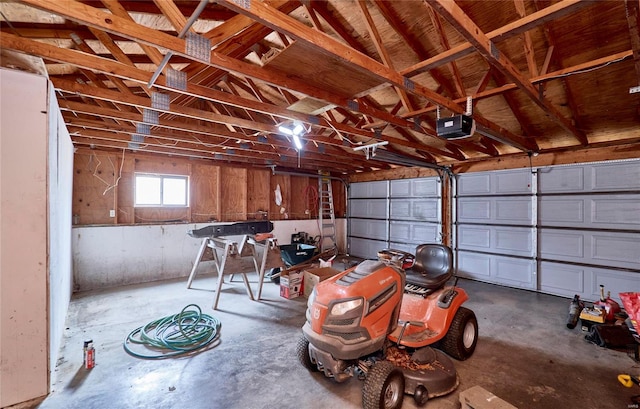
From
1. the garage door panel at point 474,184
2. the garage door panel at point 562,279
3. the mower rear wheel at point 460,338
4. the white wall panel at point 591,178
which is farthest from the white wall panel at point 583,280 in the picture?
the mower rear wheel at point 460,338

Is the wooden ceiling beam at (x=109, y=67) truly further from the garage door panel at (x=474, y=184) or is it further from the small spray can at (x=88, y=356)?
the garage door panel at (x=474, y=184)

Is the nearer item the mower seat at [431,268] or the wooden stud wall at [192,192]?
the mower seat at [431,268]

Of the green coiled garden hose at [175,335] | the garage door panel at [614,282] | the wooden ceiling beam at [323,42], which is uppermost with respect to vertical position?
the wooden ceiling beam at [323,42]

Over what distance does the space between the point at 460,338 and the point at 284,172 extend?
17.6 feet

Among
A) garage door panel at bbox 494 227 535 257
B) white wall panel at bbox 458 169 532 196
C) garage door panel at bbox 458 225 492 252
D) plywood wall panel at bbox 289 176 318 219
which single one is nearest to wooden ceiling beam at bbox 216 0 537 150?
white wall panel at bbox 458 169 532 196

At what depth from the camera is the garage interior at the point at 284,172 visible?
1.91 m

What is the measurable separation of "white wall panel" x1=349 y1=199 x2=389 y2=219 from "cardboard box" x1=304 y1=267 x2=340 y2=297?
327cm

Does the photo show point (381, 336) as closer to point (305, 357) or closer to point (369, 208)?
point (305, 357)

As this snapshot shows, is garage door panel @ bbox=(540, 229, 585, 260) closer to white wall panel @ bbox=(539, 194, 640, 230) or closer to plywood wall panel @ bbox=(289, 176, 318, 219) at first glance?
white wall panel @ bbox=(539, 194, 640, 230)

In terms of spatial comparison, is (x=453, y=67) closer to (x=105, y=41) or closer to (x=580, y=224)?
(x=105, y=41)

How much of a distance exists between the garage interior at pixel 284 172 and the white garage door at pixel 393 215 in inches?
2.3

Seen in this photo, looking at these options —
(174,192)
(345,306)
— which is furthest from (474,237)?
(174,192)

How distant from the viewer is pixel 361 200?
7.80m

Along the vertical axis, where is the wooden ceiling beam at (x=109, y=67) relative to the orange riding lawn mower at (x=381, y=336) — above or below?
above
